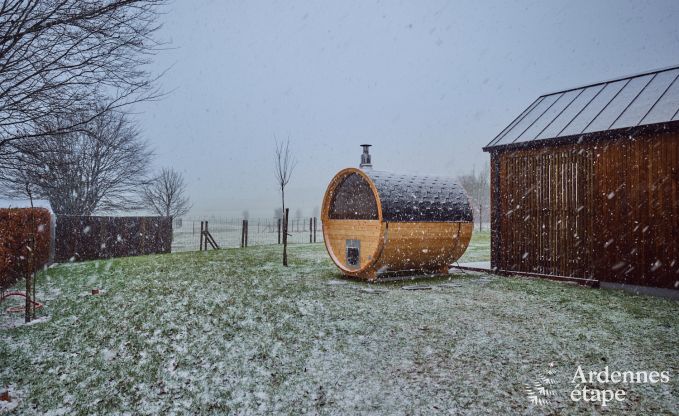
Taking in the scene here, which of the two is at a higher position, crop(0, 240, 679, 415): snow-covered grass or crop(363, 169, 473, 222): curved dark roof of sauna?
crop(363, 169, 473, 222): curved dark roof of sauna

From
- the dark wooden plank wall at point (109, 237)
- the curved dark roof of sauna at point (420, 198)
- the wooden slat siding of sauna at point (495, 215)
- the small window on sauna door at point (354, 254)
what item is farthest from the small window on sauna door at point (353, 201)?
the dark wooden plank wall at point (109, 237)

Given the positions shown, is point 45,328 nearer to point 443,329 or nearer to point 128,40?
point 128,40

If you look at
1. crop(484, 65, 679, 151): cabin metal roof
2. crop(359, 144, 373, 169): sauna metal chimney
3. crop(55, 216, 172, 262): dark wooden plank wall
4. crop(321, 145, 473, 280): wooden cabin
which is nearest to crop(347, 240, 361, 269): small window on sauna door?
crop(321, 145, 473, 280): wooden cabin

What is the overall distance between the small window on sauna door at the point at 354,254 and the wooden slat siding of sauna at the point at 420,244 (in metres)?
0.60

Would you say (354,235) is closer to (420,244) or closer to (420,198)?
(420,244)

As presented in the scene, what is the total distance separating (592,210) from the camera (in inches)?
420

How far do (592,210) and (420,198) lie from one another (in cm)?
409

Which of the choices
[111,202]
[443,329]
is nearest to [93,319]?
[443,329]

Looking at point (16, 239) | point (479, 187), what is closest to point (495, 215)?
point (16, 239)

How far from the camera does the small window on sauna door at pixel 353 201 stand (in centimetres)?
1085

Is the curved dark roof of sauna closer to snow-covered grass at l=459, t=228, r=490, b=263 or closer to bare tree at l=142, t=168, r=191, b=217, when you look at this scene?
snow-covered grass at l=459, t=228, r=490, b=263

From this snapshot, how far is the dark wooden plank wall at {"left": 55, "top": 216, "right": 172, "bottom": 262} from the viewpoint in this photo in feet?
61.8

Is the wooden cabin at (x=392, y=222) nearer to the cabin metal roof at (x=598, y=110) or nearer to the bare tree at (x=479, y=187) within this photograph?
the cabin metal roof at (x=598, y=110)

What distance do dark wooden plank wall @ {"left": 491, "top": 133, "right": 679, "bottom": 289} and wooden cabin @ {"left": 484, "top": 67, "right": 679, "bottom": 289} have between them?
0.07 ft
